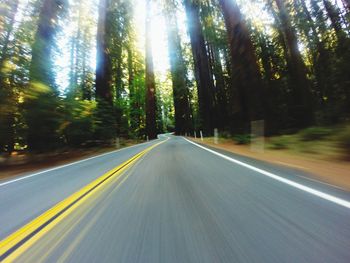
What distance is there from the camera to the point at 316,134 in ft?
34.2

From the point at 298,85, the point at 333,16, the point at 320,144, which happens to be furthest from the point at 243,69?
the point at 333,16

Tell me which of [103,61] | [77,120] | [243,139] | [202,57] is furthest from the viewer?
[202,57]

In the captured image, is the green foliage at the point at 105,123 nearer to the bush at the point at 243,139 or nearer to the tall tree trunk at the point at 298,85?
the bush at the point at 243,139

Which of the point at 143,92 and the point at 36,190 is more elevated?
the point at 143,92

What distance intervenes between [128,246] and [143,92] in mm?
45620

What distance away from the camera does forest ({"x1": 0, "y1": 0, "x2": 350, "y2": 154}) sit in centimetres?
1512

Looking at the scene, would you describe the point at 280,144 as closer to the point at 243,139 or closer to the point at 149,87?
the point at 243,139

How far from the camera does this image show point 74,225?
3785mm

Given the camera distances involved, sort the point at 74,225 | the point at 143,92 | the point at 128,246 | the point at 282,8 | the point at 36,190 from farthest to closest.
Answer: the point at 143,92, the point at 282,8, the point at 36,190, the point at 74,225, the point at 128,246

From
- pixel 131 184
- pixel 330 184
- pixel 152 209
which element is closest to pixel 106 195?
pixel 131 184

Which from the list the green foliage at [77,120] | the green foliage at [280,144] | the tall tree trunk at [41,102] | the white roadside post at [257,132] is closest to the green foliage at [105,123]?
the green foliage at [77,120]

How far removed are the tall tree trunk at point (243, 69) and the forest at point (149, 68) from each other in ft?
0.17

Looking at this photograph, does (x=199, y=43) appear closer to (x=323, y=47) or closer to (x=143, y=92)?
(x=323, y=47)

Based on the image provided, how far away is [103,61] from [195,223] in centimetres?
2565
